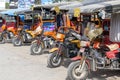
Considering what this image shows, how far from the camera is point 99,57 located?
779 cm

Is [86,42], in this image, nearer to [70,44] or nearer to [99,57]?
[99,57]

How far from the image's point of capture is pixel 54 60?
9609 mm

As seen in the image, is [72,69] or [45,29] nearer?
[72,69]

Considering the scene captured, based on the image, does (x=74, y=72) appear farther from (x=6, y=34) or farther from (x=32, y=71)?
(x=6, y=34)

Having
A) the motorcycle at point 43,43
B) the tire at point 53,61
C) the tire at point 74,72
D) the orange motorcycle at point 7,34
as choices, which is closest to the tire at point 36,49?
the motorcycle at point 43,43

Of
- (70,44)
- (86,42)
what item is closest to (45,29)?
(70,44)

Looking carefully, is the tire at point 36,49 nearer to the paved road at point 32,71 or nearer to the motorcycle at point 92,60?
the paved road at point 32,71

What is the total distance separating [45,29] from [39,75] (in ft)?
17.4

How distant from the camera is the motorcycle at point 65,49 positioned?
30.7ft

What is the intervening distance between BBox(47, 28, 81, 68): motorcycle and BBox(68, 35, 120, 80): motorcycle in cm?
127

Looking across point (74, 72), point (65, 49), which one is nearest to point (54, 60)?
point (65, 49)

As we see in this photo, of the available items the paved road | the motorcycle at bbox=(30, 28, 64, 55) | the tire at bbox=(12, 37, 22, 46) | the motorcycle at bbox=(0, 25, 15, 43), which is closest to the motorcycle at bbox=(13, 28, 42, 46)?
the tire at bbox=(12, 37, 22, 46)

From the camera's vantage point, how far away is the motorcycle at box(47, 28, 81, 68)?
9.35 m

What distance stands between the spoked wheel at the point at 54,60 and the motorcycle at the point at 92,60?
176 cm
